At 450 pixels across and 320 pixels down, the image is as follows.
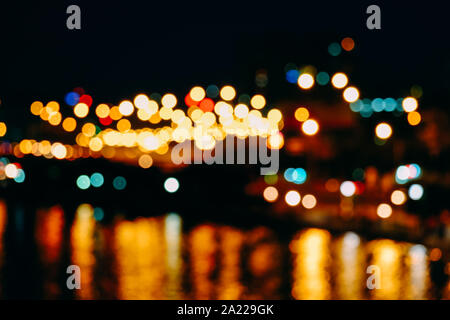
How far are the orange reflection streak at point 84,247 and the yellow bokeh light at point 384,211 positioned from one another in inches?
288

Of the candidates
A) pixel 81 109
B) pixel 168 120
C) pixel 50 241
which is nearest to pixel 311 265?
pixel 50 241

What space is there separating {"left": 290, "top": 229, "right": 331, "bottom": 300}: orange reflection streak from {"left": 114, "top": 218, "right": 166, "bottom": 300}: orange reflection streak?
223cm

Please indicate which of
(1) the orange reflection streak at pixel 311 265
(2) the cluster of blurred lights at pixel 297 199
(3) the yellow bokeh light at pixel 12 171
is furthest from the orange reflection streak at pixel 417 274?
(3) the yellow bokeh light at pixel 12 171

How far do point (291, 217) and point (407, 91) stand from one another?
8.88 metres

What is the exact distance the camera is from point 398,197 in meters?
20.1

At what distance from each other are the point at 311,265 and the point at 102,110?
106 ft

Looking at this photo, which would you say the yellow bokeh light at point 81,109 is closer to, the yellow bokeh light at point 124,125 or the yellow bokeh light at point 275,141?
the yellow bokeh light at point 124,125

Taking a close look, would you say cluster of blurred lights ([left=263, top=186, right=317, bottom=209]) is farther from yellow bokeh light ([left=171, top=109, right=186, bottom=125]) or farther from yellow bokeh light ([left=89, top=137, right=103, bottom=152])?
yellow bokeh light ([left=89, top=137, right=103, bottom=152])

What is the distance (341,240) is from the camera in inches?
707

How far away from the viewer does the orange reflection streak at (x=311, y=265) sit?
11.6m

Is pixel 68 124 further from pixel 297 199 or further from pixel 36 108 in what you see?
pixel 297 199

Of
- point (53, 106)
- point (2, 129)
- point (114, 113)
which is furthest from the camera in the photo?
point (2, 129)

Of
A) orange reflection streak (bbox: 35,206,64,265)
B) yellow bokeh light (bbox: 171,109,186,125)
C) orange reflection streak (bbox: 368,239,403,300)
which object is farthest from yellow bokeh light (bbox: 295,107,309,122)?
yellow bokeh light (bbox: 171,109,186,125)
